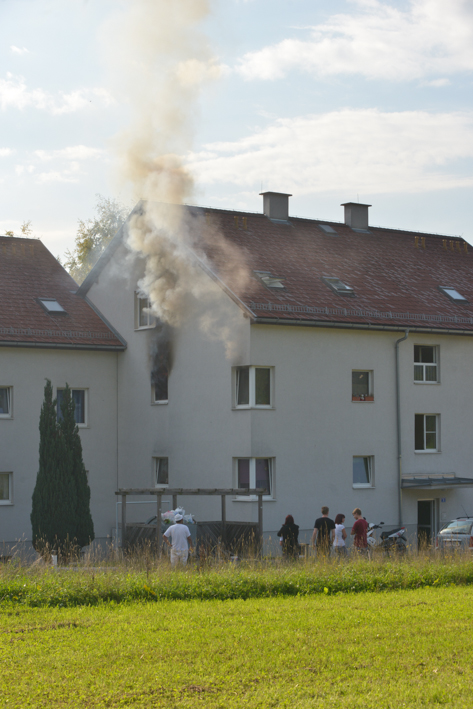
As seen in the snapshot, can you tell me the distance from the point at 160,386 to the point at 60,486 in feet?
16.8

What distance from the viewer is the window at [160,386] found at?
25875mm

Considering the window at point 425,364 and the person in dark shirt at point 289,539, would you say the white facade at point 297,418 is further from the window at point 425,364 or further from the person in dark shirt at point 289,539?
the person in dark shirt at point 289,539

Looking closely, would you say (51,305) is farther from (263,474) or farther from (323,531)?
(323,531)

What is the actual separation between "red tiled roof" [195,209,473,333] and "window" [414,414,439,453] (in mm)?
2634

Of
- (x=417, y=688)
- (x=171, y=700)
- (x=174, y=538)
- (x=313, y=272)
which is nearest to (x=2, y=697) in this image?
(x=171, y=700)

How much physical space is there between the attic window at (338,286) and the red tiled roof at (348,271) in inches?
8.1

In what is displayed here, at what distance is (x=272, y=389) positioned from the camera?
2319 cm

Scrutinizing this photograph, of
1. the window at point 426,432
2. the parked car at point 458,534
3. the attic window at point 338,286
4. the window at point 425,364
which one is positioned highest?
the attic window at point 338,286

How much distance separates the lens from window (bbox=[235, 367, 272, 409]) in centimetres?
2288

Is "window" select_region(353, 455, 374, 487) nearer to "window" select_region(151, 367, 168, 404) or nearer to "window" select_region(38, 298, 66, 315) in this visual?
"window" select_region(151, 367, 168, 404)

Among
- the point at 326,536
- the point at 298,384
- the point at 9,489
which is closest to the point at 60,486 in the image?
the point at 9,489

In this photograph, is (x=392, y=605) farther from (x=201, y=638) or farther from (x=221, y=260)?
(x=221, y=260)

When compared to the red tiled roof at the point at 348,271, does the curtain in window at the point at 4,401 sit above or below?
below

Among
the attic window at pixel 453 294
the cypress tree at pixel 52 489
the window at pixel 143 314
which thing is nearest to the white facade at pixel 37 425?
the window at pixel 143 314
